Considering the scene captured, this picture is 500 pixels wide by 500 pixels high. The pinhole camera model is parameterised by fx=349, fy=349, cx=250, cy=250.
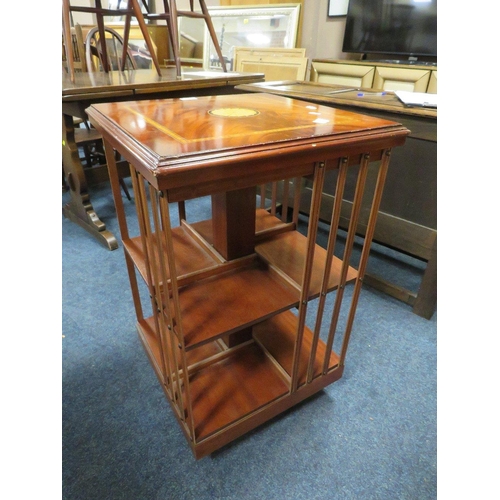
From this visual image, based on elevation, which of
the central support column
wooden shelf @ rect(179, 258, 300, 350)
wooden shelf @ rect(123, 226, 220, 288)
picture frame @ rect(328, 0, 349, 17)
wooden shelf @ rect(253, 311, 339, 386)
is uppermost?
picture frame @ rect(328, 0, 349, 17)

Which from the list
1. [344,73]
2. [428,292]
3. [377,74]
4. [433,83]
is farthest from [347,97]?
[344,73]

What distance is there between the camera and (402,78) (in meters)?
2.77

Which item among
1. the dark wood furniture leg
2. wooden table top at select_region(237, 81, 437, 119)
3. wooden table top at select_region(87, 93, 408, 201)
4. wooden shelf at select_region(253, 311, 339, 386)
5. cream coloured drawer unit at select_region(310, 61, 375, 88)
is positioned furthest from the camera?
cream coloured drawer unit at select_region(310, 61, 375, 88)

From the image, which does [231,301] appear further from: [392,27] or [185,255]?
[392,27]

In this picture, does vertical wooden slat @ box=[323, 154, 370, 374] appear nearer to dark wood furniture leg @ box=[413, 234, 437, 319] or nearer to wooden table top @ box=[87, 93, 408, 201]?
wooden table top @ box=[87, 93, 408, 201]

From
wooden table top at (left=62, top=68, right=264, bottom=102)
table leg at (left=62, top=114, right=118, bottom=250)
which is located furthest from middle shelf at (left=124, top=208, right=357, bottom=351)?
table leg at (left=62, top=114, right=118, bottom=250)

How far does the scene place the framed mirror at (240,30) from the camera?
3.17m

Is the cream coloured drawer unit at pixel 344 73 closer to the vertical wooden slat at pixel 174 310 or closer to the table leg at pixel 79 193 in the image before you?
the table leg at pixel 79 193

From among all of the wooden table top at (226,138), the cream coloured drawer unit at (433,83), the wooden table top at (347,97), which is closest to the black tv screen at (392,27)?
the cream coloured drawer unit at (433,83)

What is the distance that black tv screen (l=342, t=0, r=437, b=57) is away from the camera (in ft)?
8.86

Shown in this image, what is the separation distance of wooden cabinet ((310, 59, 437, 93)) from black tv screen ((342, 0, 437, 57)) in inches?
7.4

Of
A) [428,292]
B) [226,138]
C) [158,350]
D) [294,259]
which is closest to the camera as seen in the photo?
[226,138]

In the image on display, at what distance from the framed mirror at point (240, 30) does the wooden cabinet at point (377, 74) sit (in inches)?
15.4

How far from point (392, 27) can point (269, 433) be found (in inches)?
Answer: 125
